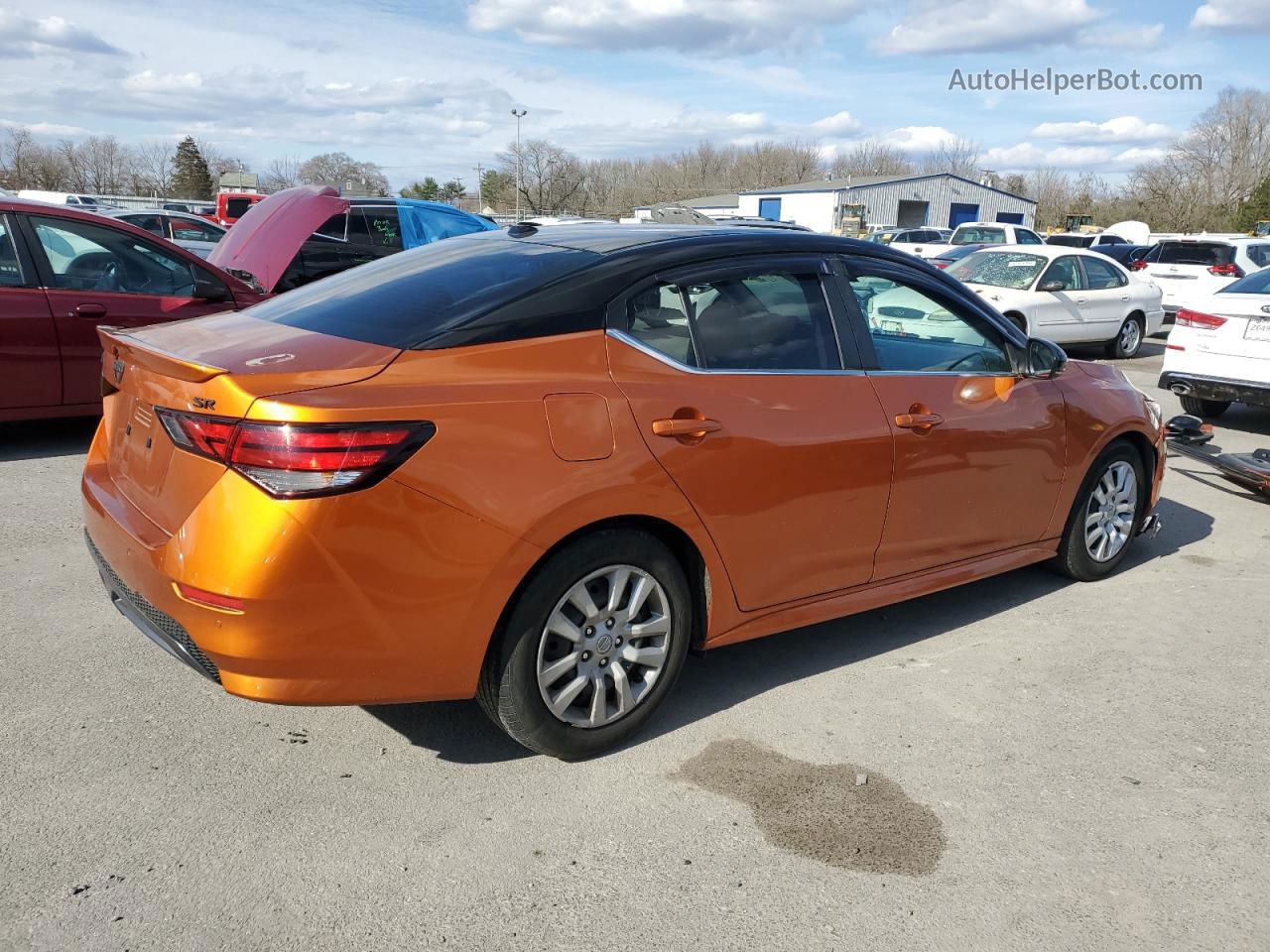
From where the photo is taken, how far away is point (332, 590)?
2.64 meters

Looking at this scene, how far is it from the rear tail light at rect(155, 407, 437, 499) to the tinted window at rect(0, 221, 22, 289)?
16.2 ft

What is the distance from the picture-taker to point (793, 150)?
106m

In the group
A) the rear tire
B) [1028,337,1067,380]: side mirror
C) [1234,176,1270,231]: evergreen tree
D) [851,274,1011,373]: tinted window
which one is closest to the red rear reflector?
[851,274,1011,373]: tinted window

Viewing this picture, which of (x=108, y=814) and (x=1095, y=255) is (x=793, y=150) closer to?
(x=1095, y=255)

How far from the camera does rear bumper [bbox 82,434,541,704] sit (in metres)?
2.60

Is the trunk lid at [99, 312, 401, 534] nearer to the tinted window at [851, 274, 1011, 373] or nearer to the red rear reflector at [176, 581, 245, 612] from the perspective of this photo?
the red rear reflector at [176, 581, 245, 612]

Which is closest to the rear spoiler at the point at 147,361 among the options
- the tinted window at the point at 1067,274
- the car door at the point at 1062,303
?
the car door at the point at 1062,303

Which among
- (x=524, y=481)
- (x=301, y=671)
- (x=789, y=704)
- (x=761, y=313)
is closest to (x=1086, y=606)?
(x=789, y=704)

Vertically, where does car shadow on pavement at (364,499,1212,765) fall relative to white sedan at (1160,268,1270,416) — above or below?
below

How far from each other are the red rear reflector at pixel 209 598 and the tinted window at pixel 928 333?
2591 mm

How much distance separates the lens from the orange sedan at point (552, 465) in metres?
2.66

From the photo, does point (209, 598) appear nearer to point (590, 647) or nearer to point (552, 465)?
point (552, 465)

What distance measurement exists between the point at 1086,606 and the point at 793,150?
354ft

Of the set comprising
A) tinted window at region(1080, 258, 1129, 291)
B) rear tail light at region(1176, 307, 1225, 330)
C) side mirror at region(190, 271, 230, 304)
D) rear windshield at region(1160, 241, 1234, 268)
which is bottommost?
side mirror at region(190, 271, 230, 304)
